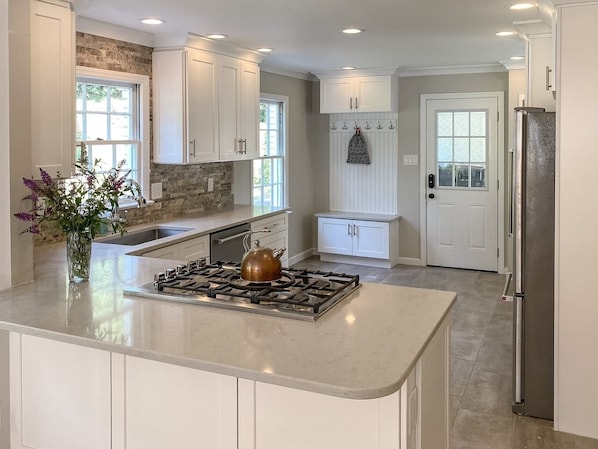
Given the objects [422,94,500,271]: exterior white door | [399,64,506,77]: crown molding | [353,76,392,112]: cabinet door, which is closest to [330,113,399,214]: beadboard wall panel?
[353,76,392,112]: cabinet door

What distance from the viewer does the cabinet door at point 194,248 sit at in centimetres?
395

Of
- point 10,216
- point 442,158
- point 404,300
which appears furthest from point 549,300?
point 442,158

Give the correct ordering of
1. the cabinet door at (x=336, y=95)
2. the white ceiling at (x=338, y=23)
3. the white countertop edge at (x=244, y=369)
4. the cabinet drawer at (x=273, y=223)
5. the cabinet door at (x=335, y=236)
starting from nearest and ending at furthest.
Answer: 1. the white countertop edge at (x=244, y=369)
2. the white ceiling at (x=338, y=23)
3. the cabinet drawer at (x=273, y=223)
4. the cabinet door at (x=336, y=95)
5. the cabinet door at (x=335, y=236)

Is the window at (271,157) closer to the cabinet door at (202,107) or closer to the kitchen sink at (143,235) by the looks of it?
the cabinet door at (202,107)

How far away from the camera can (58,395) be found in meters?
2.06

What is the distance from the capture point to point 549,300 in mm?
3193

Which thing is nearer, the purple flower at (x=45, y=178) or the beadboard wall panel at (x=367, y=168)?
the purple flower at (x=45, y=178)

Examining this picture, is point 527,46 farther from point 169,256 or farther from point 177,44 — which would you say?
point 169,256

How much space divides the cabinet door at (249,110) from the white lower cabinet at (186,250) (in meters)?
1.37

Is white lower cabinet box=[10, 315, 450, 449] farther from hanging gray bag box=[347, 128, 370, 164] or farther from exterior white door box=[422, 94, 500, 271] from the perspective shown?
hanging gray bag box=[347, 128, 370, 164]

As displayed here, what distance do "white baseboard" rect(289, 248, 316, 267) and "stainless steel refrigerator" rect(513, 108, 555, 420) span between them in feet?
13.3

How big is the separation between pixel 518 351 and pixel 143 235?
2763mm

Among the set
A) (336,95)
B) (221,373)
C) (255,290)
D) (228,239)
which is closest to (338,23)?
(228,239)

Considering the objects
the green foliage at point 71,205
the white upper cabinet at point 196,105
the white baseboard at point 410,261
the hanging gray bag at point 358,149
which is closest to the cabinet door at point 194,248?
Result: the white upper cabinet at point 196,105
